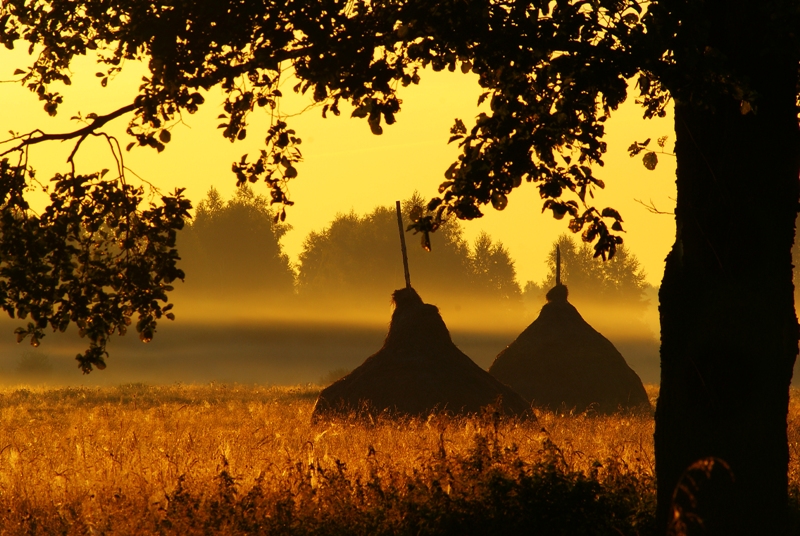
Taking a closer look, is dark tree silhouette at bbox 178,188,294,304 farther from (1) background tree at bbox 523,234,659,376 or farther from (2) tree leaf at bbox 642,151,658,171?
(2) tree leaf at bbox 642,151,658,171

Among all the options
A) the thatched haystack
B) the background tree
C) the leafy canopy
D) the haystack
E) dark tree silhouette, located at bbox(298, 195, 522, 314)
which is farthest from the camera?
the background tree

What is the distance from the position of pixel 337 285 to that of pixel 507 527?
81.6 m

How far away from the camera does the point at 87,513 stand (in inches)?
295

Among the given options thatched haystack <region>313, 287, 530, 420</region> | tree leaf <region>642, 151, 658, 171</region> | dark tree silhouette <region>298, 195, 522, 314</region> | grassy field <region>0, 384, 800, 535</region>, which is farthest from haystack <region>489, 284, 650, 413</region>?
dark tree silhouette <region>298, 195, 522, 314</region>

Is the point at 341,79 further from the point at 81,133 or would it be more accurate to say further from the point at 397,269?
the point at 397,269

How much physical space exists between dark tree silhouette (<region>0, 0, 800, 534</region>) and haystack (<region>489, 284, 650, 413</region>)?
1521cm

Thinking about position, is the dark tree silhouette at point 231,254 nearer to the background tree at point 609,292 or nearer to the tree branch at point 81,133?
the background tree at point 609,292

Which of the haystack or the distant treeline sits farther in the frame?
the distant treeline

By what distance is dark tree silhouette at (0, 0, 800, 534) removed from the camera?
21.6 ft

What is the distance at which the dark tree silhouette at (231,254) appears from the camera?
295ft

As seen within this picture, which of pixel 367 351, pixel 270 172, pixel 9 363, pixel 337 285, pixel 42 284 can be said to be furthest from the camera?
pixel 337 285

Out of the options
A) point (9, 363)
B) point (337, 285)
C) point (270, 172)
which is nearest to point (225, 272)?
point (337, 285)

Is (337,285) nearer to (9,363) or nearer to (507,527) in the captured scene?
(9,363)

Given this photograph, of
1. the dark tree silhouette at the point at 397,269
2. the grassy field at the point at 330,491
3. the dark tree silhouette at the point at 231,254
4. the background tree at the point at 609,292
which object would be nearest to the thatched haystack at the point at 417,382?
the grassy field at the point at 330,491
